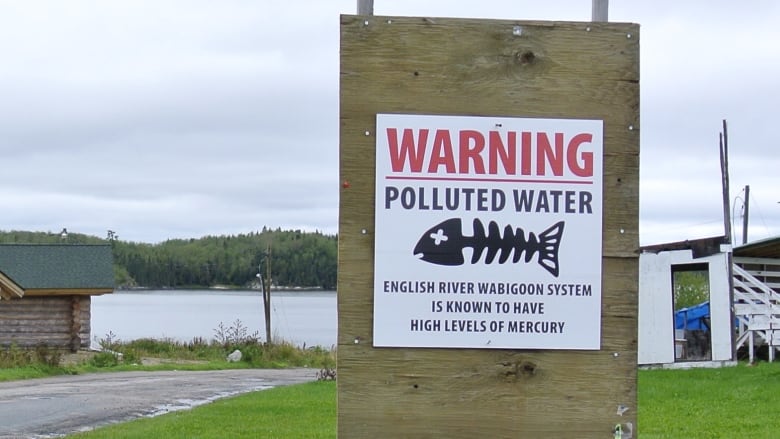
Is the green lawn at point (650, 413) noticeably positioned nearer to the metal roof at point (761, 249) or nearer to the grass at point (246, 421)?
the grass at point (246, 421)

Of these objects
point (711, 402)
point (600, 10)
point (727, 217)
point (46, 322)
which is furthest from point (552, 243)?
point (46, 322)

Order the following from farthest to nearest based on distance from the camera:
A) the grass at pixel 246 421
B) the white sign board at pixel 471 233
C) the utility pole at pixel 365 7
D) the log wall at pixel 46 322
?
the log wall at pixel 46 322
the grass at pixel 246 421
the utility pole at pixel 365 7
the white sign board at pixel 471 233

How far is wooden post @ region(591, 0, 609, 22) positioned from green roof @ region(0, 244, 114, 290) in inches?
1370

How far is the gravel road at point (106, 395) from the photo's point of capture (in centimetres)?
1720

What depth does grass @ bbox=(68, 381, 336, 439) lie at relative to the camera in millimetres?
14312

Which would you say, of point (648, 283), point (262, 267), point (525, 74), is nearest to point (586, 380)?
point (525, 74)

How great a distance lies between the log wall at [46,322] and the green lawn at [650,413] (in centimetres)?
1730

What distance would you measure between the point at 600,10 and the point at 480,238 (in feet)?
3.43

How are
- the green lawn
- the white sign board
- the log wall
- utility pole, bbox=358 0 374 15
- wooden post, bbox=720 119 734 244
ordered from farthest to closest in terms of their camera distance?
the log wall
wooden post, bbox=720 119 734 244
the green lawn
utility pole, bbox=358 0 374 15
the white sign board

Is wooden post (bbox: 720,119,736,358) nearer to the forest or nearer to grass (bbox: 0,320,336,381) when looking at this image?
grass (bbox: 0,320,336,381)

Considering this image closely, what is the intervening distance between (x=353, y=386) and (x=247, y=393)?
1927 centimetres

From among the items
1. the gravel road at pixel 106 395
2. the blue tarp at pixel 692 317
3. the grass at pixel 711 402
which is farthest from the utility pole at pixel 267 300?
the grass at pixel 711 402

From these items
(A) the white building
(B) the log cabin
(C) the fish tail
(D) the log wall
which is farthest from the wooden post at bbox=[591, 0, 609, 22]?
(D) the log wall

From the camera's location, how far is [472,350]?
4328 mm
